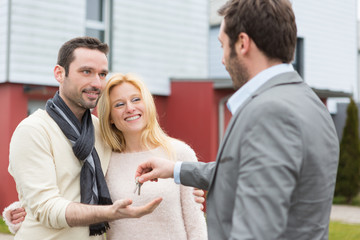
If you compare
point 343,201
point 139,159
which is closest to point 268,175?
point 139,159

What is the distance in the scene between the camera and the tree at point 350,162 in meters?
12.4

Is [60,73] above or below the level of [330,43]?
below

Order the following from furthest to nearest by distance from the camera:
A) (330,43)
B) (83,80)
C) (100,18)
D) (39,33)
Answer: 1. (330,43)
2. (100,18)
3. (39,33)
4. (83,80)

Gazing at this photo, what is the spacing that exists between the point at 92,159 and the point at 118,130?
0.48 meters

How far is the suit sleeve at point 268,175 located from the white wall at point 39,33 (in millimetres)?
8064

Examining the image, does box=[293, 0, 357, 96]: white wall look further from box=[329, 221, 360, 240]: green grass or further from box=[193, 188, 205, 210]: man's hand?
box=[193, 188, 205, 210]: man's hand

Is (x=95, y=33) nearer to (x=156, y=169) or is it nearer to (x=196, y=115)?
(x=196, y=115)

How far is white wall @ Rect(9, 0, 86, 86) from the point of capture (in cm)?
870

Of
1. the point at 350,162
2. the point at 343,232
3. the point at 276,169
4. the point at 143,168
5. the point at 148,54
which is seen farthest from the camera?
the point at 350,162

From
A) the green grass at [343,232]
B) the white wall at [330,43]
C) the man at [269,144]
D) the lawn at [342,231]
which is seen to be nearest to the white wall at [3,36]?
the lawn at [342,231]

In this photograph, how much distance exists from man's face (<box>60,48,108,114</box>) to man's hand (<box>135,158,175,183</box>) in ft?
1.93

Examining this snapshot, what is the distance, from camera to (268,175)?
52.2 inches

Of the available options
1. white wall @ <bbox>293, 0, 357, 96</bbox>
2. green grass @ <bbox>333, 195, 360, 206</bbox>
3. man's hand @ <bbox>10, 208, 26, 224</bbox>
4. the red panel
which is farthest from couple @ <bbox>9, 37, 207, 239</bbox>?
white wall @ <bbox>293, 0, 357, 96</bbox>

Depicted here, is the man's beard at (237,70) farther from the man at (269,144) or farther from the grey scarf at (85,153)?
the grey scarf at (85,153)
